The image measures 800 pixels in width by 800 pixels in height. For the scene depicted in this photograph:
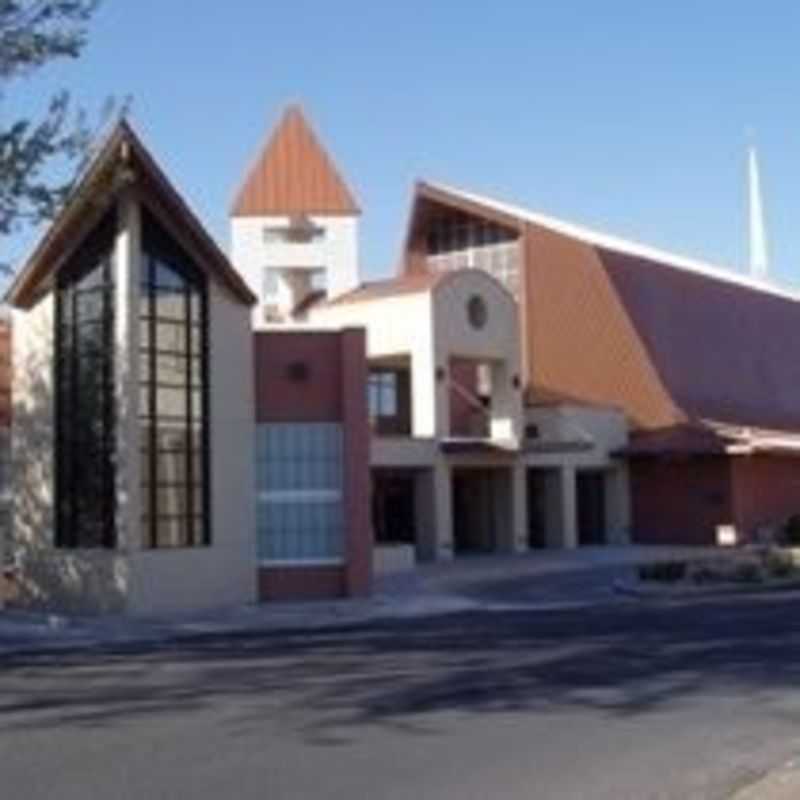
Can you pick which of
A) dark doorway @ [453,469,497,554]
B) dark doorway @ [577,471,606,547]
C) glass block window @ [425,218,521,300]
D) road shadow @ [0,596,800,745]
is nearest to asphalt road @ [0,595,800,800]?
road shadow @ [0,596,800,745]

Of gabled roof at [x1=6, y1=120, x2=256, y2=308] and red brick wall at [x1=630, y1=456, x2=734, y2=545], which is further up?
gabled roof at [x1=6, y1=120, x2=256, y2=308]

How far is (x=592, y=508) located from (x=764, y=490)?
17.4ft

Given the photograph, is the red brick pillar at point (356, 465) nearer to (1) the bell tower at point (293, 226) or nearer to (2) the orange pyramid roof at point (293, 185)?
(1) the bell tower at point (293, 226)

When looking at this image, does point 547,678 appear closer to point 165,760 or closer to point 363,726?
point 363,726

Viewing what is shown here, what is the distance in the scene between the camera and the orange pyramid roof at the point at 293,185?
219ft

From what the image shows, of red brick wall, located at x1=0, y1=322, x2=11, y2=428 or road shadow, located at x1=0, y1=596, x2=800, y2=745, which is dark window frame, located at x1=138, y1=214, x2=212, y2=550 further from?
road shadow, located at x1=0, y1=596, x2=800, y2=745

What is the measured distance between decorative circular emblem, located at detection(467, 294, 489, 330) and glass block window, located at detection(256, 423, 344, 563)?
16.2 m

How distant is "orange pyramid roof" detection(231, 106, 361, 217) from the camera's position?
6675 cm

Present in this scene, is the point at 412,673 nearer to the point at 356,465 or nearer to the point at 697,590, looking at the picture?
the point at 356,465

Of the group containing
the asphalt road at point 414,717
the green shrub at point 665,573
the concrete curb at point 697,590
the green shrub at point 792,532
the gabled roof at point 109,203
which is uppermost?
the gabled roof at point 109,203

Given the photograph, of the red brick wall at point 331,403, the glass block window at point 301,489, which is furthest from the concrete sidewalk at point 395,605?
the glass block window at point 301,489

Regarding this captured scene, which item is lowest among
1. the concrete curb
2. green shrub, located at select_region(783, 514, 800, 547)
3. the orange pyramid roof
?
the concrete curb

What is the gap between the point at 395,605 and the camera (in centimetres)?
3416

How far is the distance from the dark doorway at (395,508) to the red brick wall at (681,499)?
8991 mm
